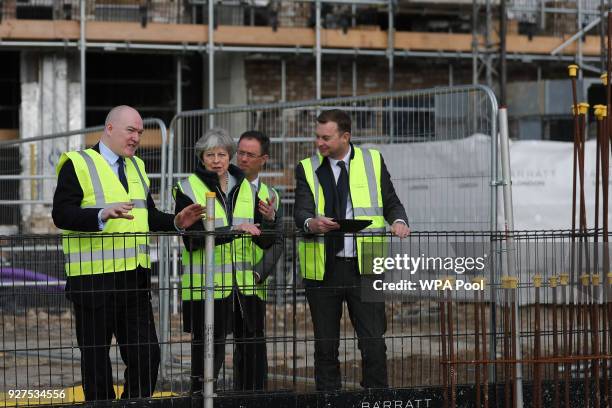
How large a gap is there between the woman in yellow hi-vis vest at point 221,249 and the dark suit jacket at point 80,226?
15.9 inches

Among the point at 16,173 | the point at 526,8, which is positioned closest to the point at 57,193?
the point at 16,173

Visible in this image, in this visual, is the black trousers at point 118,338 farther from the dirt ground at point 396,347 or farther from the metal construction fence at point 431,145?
the metal construction fence at point 431,145

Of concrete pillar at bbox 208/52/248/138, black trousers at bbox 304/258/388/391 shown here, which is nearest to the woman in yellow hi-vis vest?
black trousers at bbox 304/258/388/391

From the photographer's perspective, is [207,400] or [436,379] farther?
[436,379]

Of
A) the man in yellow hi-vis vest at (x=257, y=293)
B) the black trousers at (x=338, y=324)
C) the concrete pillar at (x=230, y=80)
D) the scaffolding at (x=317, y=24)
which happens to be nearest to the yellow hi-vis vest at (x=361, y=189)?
the black trousers at (x=338, y=324)

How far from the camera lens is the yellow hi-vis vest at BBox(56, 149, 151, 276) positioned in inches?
299

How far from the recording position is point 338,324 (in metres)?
8.30

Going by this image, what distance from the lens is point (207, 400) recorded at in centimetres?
762

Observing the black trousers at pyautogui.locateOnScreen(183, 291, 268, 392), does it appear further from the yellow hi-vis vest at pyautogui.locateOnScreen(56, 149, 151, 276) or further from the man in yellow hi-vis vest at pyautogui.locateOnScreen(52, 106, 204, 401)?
the yellow hi-vis vest at pyautogui.locateOnScreen(56, 149, 151, 276)

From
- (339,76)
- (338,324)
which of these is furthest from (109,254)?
(339,76)

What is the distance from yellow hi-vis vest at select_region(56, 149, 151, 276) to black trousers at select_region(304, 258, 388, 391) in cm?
118

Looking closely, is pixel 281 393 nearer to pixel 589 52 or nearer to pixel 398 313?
pixel 398 313

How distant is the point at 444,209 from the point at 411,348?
221cm

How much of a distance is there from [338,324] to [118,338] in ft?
4.71
